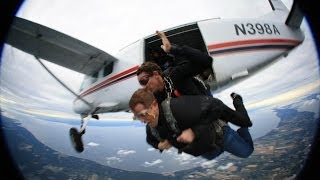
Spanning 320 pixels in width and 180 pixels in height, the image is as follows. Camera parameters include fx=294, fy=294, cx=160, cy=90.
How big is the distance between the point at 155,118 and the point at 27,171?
5.58 ft

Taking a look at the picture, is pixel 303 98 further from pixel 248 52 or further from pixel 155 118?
pixel 155 118

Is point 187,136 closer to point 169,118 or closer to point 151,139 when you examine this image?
point 169,118

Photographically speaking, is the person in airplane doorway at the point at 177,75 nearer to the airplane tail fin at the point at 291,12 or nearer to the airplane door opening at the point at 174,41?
the airplane door opening at the point at 174,41

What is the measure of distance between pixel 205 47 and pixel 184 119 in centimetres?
122

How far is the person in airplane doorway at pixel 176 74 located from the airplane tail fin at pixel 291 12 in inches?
41.9

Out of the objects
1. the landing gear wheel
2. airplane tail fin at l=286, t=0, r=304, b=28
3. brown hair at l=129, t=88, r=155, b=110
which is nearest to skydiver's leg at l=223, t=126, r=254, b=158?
brown hair at l=129, t=88, r=155, b=110

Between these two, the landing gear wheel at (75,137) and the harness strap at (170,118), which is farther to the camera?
the landing gear wheel at (75,137)

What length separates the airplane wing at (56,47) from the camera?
281 cm

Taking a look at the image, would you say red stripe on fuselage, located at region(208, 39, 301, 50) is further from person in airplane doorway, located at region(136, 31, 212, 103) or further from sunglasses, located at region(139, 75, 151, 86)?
sunglasses, located at region(139, 75, 151, 86)

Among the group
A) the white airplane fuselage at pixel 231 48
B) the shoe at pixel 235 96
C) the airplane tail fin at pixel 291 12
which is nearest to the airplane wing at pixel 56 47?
the white airplane fuselage at pixel 231 48

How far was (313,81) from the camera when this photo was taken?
8.46ft

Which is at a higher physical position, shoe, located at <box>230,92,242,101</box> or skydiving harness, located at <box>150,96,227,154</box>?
skydiving harness, located at <box>150,96,227,154</box>

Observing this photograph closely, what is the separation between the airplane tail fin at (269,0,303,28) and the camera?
2527mm

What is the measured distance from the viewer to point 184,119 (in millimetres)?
1726
